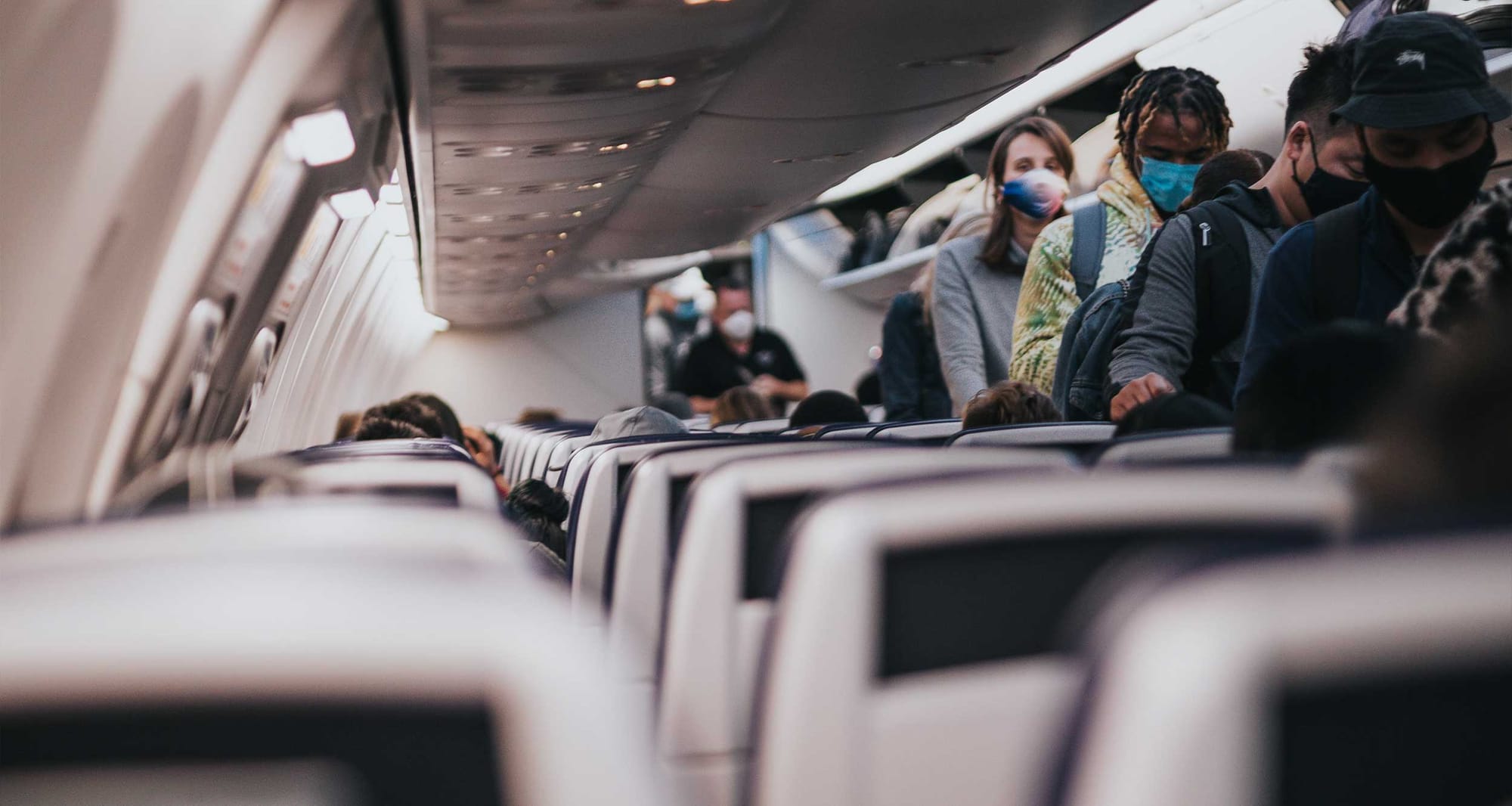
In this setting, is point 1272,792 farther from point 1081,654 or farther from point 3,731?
point 3,731

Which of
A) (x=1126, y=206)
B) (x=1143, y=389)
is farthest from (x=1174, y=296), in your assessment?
(x=1126, y=206)

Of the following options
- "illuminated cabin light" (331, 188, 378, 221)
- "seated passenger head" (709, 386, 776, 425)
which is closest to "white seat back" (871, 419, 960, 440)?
"illuminated cabin light" (331, 188, 378, 221)

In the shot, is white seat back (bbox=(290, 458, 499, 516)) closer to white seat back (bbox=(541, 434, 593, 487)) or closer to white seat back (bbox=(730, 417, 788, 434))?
white seat back (bbox=(541, 434, 593, 487))

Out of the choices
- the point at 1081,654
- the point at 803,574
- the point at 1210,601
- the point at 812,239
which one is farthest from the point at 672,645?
the point at 812,239

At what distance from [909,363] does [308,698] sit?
674 cm

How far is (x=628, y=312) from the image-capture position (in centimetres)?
2647

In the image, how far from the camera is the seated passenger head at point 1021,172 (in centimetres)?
616

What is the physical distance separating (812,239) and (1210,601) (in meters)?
23.9

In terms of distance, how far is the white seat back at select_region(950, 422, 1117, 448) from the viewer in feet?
9.64

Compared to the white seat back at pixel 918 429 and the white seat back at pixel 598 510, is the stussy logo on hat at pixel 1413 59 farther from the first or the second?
the white seat back at pixel 598 510

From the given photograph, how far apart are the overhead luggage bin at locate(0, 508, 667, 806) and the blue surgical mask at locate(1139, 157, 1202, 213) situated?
4.31 m

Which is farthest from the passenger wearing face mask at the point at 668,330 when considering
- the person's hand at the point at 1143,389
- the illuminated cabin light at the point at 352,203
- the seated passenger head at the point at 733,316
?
the person's hand at the point at 1143,389

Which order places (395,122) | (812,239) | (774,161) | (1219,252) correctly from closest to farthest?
(1219,252), (395,122), (774,161), (812,239)

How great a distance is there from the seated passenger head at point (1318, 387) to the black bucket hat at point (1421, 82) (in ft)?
3.78
